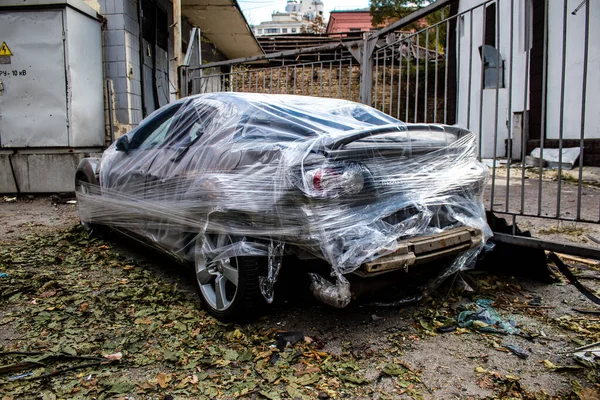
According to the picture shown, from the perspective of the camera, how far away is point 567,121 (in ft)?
30.3

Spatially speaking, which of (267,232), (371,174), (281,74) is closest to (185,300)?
(267,232)

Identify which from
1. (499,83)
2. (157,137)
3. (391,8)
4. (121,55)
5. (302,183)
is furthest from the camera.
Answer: (391,8)

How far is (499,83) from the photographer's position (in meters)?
8.22

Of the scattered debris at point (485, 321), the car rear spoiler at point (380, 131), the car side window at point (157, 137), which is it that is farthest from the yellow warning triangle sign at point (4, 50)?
the scattered debris at point (485, 321)

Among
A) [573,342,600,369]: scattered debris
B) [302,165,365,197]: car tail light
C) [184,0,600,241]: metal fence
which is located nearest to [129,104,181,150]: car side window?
[302,165,365,197]: car tail light

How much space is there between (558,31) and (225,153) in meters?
9.45

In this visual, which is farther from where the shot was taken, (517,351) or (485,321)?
(485,321)

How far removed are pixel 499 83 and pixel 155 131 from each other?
685cm

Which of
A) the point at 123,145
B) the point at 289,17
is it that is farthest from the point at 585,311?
the point at 289,17

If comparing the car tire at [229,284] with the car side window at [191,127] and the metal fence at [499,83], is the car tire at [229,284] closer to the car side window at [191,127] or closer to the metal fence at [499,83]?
the car side window at [191,127]

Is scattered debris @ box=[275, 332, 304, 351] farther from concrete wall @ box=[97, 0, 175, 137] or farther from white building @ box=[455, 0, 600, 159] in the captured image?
concrete wall @ box=[97, 0, 175, 137]

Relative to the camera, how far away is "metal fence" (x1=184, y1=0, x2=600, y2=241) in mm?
3385

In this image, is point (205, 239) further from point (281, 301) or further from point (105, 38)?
point (105, 38)

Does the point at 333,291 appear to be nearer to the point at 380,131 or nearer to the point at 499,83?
the point at 380,131
